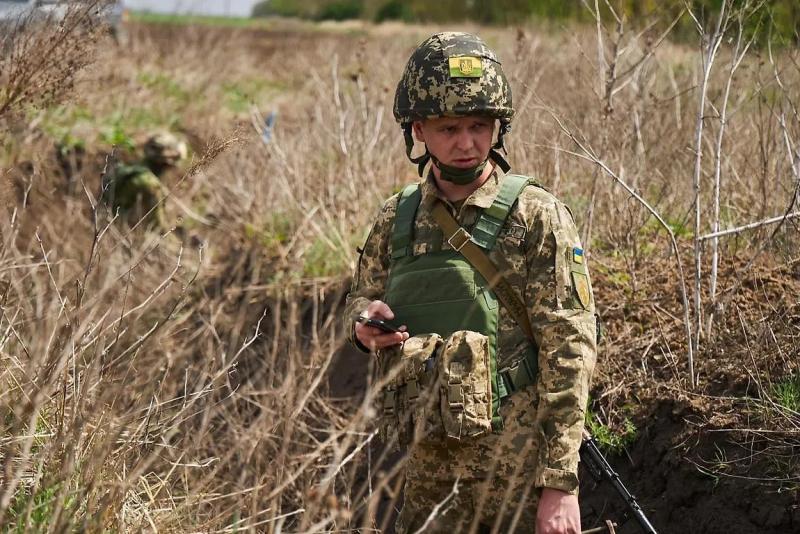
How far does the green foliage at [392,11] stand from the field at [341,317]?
22283 mm

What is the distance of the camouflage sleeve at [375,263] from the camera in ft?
10.5

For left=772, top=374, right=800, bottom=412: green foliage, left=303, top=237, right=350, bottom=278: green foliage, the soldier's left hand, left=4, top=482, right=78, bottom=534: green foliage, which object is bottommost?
left=303, top=237, right=350, bottom=278: green foliage

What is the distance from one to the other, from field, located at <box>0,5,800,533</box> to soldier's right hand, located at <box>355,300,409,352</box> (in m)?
0.12

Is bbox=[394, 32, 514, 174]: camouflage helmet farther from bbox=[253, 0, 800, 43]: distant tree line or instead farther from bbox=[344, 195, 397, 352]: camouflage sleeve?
bbox=[253, 0, 800, 43]: distant tree line

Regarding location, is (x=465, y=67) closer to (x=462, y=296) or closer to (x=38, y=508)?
(x=462, y=296)

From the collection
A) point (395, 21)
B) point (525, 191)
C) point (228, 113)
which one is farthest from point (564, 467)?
point (395, 21)

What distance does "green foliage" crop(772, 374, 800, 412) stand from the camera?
3891 mm

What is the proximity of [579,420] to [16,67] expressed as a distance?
301 centimetres

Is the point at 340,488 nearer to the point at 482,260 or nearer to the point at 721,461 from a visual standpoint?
the point at 721,461

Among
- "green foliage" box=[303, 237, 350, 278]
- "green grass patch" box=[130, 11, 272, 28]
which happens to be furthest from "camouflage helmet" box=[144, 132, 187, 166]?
"green grass patch" box=[130, 11, 272, 28]

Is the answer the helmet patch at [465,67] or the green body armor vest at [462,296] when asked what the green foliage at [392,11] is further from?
the green body armor vest at [462,296]

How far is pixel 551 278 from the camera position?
9.42 ft

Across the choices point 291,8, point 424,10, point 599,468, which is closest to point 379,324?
point 599,468

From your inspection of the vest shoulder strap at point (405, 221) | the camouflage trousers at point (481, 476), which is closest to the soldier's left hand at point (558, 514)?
the camouflage trousers at point (481, 476)
